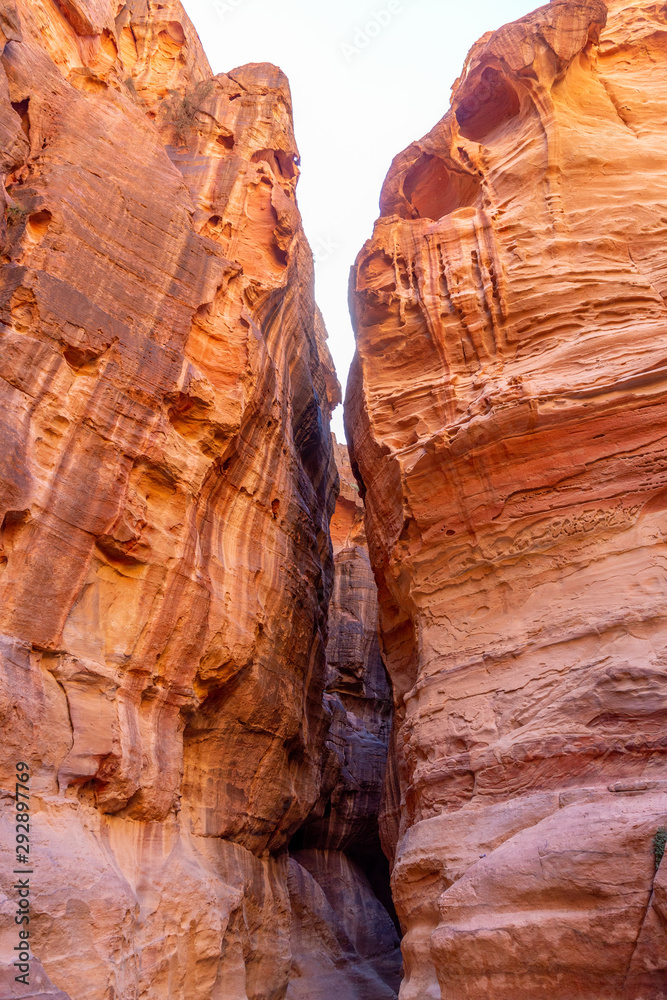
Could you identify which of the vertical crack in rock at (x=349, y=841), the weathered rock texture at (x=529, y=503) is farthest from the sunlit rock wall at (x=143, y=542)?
the vertical crack in rock at (x=349, y=841)

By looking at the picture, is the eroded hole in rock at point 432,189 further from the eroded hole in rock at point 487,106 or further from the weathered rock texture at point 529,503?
the eroded hole in rock at point 487,106

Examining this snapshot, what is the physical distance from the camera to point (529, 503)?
10.5m

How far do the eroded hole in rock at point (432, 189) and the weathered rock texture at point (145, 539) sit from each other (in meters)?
2.83

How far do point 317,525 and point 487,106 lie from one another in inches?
389

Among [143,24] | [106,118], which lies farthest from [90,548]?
[143,24]

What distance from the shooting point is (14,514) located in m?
8.76

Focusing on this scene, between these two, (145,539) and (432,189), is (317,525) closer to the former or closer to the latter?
(145,539)

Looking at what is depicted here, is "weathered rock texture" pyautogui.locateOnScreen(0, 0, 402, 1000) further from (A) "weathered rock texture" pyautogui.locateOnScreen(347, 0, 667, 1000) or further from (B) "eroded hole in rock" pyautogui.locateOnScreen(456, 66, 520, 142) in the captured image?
(B) "eroded hole in rock" pyautogui.locateOnScreen(456, 66, 520, 142)

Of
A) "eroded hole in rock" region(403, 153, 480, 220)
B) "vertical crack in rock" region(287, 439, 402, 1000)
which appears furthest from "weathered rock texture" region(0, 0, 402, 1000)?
"eroded hole in rock" region(403, 153, 480, 220)

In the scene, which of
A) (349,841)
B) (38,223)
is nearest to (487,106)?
(38,223)

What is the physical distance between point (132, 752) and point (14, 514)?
3.37 meters

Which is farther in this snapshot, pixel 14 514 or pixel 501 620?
pixel 501 620

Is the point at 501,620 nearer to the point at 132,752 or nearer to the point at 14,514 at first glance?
the point at 132,752

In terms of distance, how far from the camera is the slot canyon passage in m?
7.81
